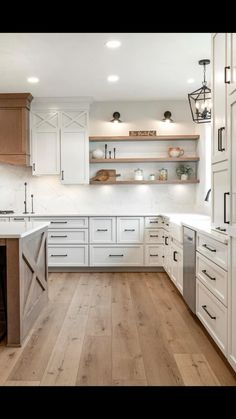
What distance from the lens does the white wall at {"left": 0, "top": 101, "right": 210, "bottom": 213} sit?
236 inches

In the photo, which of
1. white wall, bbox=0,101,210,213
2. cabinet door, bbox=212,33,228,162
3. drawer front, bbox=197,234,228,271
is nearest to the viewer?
drawer front, bbox=197,234,228,271

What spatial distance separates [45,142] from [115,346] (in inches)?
147

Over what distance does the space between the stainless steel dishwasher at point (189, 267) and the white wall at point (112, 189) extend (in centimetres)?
233

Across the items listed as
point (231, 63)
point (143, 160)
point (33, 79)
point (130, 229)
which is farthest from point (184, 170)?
point (231, 63)

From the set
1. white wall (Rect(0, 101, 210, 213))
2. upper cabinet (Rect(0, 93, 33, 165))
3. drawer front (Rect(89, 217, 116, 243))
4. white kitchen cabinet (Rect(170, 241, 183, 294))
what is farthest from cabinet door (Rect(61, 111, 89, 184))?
white kitchen cabinet (Rect(170, 241, 183, 294))

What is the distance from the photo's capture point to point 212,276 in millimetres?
2758

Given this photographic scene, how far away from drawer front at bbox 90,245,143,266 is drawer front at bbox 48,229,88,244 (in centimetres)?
21

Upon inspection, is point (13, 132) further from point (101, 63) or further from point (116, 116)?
point (101, 63)

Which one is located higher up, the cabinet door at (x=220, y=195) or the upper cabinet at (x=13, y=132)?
the upper cabinet at (x=13, y=132)

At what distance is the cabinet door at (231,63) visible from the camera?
2.41 metres

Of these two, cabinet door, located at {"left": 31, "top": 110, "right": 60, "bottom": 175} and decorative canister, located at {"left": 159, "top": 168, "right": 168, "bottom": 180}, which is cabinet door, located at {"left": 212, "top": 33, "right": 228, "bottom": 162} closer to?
decorative canister, located at {"left": 159, "top": 168, "right": 168, "bottom": 180}

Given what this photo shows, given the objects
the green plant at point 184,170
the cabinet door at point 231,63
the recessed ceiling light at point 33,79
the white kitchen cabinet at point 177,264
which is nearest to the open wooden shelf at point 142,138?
the green plant at point 184,170

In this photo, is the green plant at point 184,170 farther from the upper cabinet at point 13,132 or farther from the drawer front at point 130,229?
the upper cabinet at point 13,132
